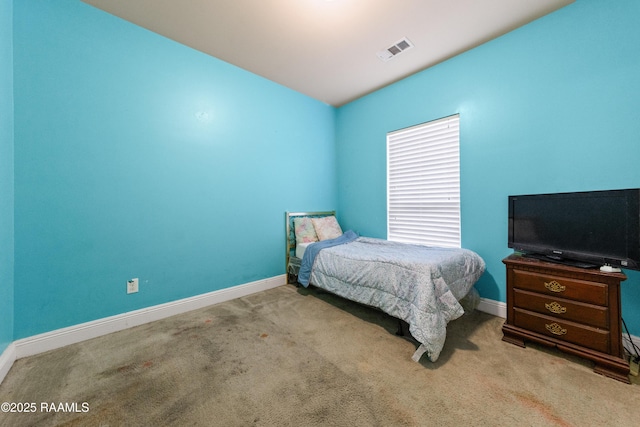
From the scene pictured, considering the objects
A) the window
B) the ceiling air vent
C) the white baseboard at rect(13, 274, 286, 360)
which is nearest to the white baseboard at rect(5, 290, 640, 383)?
the white baseboard at rect(13, 274, 286, 360)

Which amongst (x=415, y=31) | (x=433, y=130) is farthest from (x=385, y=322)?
(x=415, y=31)

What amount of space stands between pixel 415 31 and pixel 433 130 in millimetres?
1036

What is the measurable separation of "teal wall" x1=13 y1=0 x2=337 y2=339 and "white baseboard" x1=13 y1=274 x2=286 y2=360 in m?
0.05

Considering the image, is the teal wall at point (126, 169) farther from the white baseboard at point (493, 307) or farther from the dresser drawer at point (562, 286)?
the dresser drawer at point (562, 286)

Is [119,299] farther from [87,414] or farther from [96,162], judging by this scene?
[96,162]

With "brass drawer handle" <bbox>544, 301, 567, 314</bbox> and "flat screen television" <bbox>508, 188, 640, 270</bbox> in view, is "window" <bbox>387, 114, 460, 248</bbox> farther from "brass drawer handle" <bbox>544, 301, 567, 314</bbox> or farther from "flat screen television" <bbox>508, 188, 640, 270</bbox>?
"brass drawer handle" <bbox>544, 301, 567, 314</bbox>

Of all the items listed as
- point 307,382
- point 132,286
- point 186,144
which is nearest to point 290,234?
point 186,144

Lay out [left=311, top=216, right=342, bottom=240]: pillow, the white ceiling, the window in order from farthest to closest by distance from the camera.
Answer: [left=311, top=216, right=342, bottom=240]: pillow
the window
the white ceiling

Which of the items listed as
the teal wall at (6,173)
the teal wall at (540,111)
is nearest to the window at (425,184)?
the teal wall at (540,111)

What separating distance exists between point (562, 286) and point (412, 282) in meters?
1.01

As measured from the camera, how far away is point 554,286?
1.61 meters

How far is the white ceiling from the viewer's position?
189 centimetres

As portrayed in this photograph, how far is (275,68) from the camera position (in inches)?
109

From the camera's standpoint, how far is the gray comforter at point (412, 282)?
1.57m
